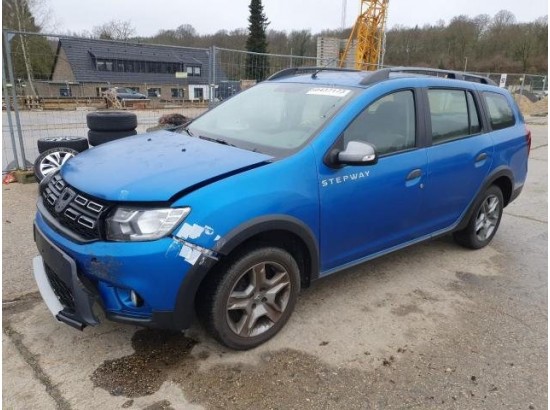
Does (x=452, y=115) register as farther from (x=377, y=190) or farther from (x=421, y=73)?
(x=377, y=190)

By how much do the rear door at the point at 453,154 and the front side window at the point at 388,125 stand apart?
0.22m

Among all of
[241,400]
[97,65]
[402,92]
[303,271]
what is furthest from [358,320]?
[97,65]

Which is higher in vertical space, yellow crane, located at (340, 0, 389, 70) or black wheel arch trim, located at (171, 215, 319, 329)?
yellow crane, located at (340, 0, 389, 70)

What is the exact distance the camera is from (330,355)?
286cm

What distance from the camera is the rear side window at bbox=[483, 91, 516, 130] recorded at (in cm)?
441

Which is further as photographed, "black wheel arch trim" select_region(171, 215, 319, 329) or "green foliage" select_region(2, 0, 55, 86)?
"green foliage" select_region(2, 0, 55, 86)

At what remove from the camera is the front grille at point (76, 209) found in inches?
96.0

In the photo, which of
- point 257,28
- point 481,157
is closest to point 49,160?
point 481,157

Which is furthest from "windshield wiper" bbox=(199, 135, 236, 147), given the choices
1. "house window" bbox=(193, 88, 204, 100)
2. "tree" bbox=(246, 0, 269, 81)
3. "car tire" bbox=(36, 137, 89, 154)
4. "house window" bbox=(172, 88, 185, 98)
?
"tree" bbox=(246, 0, 269, 81)

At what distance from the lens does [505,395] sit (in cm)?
258

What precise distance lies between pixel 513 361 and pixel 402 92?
6.89 feet

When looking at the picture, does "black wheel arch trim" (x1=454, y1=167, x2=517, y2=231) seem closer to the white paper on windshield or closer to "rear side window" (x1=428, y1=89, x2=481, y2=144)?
"rear side window" (x1=428, y1=89, x2=481, y2=144)

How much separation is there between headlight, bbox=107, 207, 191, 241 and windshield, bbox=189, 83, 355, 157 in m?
0.84

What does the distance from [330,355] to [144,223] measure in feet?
4.76
